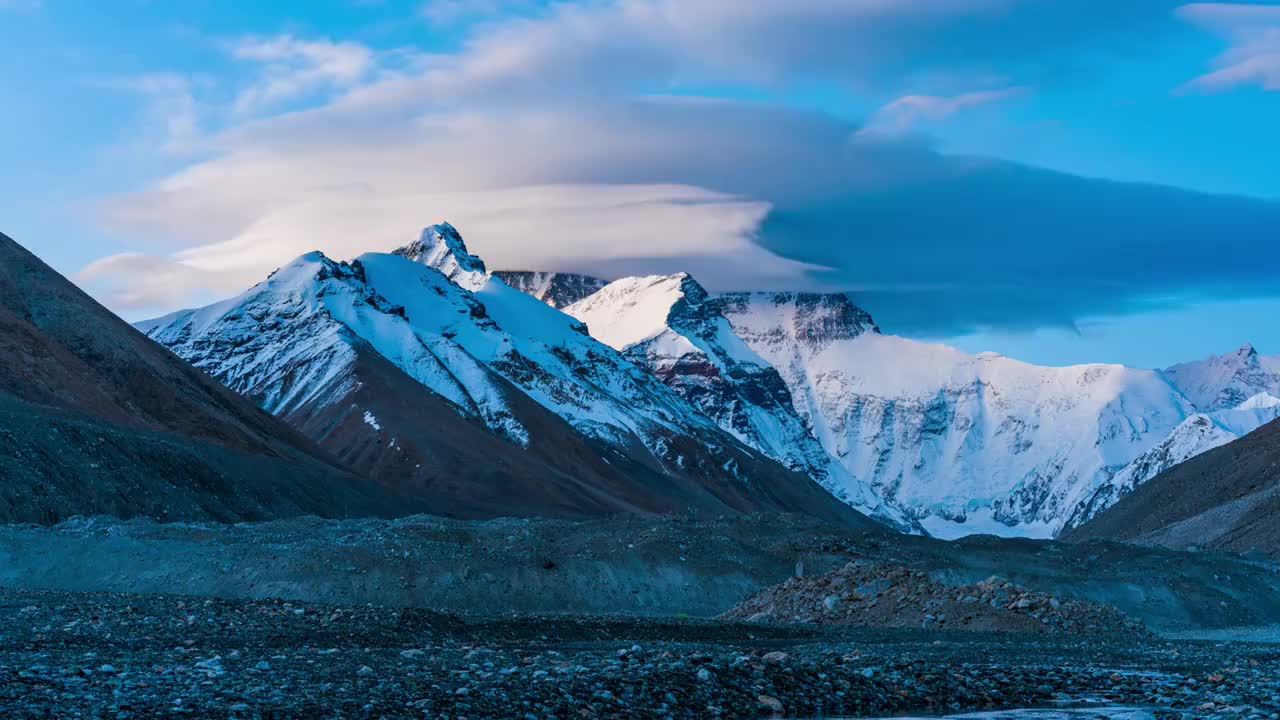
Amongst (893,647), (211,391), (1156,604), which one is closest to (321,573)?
(893,647)

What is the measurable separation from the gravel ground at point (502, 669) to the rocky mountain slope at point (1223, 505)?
84039 mm

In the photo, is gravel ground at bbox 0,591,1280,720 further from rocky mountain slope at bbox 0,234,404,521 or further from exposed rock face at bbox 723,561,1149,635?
rocky mountain slope at bbox 0,234,404,521

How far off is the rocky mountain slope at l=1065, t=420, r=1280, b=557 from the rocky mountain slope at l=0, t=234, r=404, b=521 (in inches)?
2885

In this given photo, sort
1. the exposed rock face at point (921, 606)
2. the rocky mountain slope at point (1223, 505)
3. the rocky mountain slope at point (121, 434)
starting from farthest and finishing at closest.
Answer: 1. the rocky mountain slope at point (1223, 505)
2. the rocky mountain slope at point (121, 434)
3. the exposed rock face at point (921, 606)

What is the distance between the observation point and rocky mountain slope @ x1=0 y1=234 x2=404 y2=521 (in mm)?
78375

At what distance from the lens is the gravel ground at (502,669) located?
797 inches

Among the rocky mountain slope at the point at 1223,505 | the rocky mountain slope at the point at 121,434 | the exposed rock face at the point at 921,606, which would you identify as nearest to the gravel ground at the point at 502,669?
the exposed rock face at the point at 921,606

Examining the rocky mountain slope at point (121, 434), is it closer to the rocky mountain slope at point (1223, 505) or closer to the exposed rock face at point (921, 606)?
the exposed rock face at point (921, 606)

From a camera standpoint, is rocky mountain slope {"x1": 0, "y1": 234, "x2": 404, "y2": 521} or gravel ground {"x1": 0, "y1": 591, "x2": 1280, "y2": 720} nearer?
gravel ground {"x1": 0, "y1": 591, "x2": 1280, "y2": 720}

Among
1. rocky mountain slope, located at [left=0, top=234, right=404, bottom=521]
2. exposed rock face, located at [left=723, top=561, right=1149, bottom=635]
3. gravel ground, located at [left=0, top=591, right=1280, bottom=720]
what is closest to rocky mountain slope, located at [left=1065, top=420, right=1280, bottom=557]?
exposed rock face, located at [left=723, top=561, right=1149, bottom=635]

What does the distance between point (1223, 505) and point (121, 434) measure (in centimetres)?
10839

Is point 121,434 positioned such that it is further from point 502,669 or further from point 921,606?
point 502,669

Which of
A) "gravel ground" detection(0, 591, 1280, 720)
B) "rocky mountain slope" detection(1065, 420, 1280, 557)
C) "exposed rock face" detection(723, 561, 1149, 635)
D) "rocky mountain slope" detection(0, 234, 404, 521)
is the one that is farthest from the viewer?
"rocky mountain slope" detection(1065, 420, 1280, 557)

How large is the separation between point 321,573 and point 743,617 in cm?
1527
